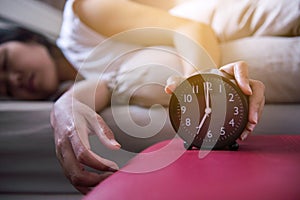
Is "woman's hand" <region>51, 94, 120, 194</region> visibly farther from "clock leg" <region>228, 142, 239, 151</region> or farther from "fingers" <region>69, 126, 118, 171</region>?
"clock leg" <region>228, 142, 239, 151</region>

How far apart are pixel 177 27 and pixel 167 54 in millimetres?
73

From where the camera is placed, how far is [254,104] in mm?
543

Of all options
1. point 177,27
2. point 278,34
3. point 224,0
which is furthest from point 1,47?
point 278,34

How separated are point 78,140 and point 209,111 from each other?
0.78ft

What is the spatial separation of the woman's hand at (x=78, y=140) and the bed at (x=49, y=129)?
0.6 inches

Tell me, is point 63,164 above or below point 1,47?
below

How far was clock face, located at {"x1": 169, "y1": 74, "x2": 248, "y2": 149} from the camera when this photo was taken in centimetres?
53

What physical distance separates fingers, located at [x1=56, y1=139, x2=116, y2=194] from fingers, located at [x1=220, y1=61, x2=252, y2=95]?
0.28m

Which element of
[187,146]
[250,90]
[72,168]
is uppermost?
[250,90]

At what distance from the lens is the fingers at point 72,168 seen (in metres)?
0.62

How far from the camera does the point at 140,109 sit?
66 cm

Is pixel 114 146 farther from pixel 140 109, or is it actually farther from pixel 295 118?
pixel 295 118

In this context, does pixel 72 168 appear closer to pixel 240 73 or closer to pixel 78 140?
pixel 78 140

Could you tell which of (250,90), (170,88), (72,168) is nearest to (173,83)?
(170,88)
